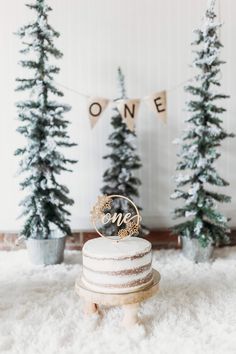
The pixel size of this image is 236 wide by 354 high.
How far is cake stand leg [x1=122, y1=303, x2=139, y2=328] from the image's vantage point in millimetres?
2049

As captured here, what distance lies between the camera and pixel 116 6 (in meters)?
3.37

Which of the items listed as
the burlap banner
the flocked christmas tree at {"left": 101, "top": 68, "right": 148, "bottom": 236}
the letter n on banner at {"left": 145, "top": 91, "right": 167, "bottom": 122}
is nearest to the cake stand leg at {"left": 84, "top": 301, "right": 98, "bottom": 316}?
the flocked christmas tree at {"left": 101, "top": 68, "right": 148, "bottom": 236}

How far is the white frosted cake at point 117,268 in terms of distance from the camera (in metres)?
2.05

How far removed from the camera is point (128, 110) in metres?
3.09

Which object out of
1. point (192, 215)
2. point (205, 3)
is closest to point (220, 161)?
point (192, 215)

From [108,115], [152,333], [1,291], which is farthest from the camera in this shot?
[108,115]

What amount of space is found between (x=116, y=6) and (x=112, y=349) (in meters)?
2.61

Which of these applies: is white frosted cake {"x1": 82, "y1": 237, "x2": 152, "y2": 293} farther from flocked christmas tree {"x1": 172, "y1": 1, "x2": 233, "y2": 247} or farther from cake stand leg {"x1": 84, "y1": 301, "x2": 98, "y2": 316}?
flocked christmas tree {"x1": 172, "y1": 1, "x2": 233, "y2": 247}

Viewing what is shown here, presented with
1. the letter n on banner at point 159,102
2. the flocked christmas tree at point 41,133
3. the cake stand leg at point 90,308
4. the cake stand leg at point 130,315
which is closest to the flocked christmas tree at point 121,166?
the letter n on banner at point 159,102

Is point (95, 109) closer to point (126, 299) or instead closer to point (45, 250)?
point (45, 250)

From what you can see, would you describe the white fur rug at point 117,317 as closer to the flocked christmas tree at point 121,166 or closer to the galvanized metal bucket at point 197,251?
the galvanized metal bucket at point 197,251

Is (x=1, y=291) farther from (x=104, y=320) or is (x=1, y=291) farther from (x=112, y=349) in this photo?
(x=112, y=349)

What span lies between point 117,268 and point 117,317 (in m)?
0.31

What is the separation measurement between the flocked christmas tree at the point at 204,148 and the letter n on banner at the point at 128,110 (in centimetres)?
40
